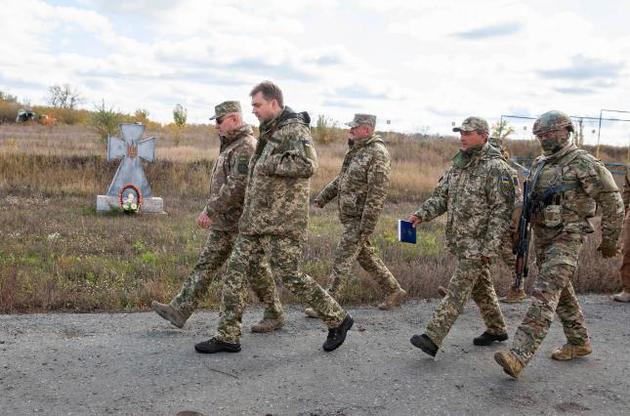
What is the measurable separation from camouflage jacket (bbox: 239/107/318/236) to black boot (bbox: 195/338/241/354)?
888 mm

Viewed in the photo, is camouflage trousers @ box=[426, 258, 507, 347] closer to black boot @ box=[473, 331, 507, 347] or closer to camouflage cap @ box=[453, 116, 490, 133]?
black boot @ box=[473, 331, 507, 347]

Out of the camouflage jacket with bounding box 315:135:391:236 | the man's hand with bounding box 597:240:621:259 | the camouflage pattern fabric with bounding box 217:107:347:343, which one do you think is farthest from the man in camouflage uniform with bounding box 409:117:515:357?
the camouflage jacket with bounding box 315:135:391:236

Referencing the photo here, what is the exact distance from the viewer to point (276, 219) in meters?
5.30

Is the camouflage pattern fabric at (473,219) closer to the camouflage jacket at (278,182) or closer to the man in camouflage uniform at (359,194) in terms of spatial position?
the man in camouflage uniform at (359,194)

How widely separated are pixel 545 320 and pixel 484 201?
102 cm

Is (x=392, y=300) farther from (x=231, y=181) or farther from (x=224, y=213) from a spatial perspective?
(x=231, y=181)

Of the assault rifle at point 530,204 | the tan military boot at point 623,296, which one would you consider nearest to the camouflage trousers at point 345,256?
the assault rifle at point 530,204

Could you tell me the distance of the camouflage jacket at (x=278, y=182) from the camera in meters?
5.25

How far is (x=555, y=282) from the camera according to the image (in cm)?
510

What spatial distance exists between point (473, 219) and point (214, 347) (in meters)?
2.28

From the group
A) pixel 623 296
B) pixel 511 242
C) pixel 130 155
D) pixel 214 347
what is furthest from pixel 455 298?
pixel 130 155

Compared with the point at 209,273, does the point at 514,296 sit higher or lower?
lower

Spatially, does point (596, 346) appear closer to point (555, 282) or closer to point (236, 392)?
point (555, 282)

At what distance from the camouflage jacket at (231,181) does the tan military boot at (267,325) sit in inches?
35.5
